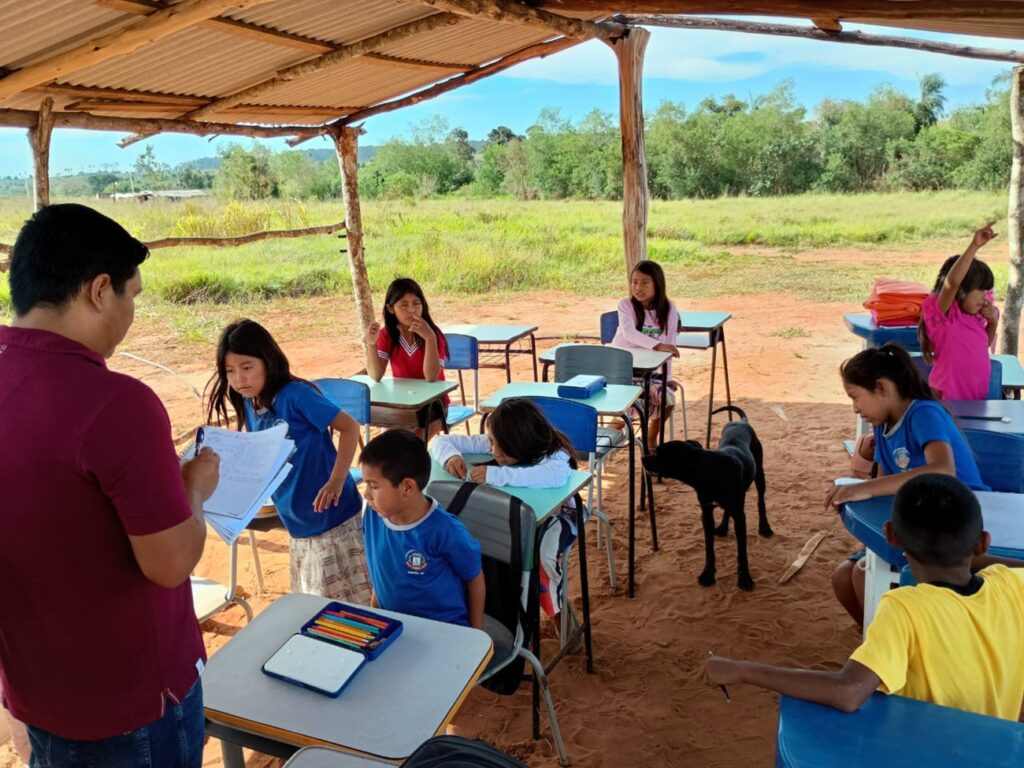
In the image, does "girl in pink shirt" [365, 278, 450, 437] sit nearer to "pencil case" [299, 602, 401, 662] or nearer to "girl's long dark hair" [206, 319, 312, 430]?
"girl's long dark hair" [206, 319, 312, 430]

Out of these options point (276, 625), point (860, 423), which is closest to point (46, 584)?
point (276, 625)

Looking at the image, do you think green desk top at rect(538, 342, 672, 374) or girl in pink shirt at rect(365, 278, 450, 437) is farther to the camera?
green desk top at rect(538, 342, 672, 374)

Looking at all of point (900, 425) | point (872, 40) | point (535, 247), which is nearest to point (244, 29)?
point (900, 425)

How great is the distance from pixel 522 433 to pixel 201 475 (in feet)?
4.80

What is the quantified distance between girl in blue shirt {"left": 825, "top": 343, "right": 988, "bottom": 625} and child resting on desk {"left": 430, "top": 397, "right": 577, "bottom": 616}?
0.89 meters

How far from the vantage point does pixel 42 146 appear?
13.1ft

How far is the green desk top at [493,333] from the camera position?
562 cm

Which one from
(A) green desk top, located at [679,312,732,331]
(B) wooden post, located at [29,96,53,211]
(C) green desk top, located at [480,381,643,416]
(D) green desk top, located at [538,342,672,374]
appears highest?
(B) wooden post, located at [29,96,53,211]

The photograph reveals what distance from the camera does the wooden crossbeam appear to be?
10.6 ft

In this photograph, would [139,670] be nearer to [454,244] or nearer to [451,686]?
[451,686]

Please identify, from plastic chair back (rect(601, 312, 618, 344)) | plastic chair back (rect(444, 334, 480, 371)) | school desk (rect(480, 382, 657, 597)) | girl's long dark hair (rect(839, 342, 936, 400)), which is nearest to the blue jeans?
girl's long dark hair (rect(839, 342, 936, 400))

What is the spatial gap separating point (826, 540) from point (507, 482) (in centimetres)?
232

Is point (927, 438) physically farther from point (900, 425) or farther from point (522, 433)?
point (522, 433)

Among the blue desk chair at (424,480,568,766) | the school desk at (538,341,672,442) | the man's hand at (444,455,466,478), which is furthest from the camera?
the school desk at (538,341,672,442)
